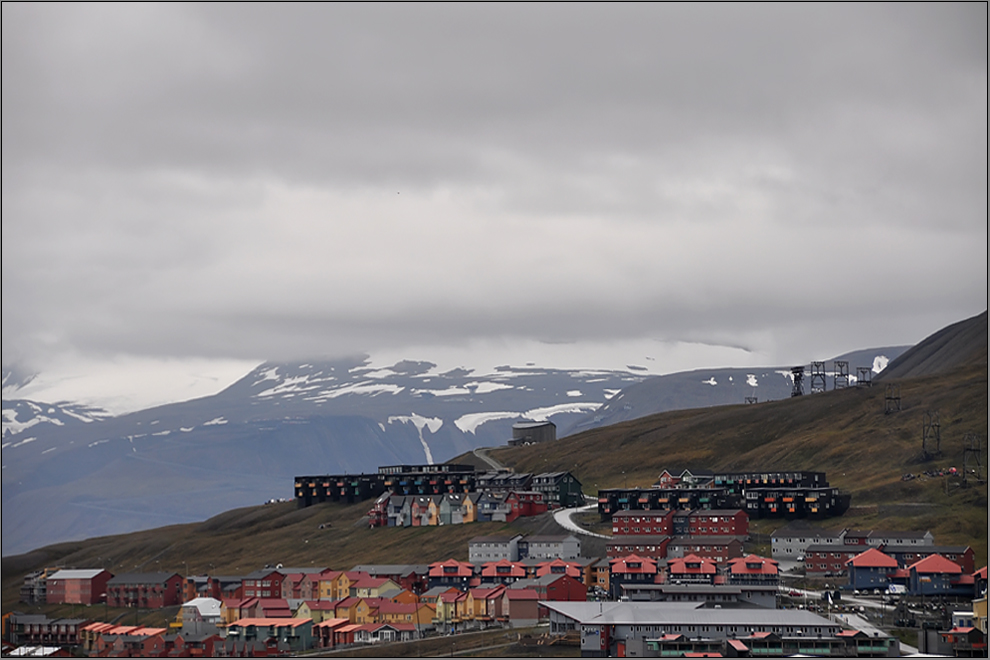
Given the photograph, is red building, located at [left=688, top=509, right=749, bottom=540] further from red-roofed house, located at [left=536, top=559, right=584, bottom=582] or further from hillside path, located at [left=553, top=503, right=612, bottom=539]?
red-roofed house, located at [left=536, top=559, right=584, bottom=582]

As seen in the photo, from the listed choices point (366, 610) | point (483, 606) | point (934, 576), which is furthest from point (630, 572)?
point (934, 576)

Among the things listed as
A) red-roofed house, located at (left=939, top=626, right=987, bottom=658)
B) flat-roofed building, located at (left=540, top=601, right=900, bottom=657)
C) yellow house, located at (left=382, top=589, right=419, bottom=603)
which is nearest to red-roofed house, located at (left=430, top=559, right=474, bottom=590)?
yellow house, located at (left=382, top=589, right=419, bottom=603)

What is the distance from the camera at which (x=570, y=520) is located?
174m

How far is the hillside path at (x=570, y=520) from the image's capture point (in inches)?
6393

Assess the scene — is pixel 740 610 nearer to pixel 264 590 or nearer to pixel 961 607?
pixel 961 607

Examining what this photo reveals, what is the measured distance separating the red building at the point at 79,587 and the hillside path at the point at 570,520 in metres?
57.7

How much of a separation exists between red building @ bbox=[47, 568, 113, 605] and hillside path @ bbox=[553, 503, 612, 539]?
57.7 meters

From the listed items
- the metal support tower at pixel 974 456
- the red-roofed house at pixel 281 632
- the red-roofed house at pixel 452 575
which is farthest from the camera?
the metal support tower at pixel 974 456

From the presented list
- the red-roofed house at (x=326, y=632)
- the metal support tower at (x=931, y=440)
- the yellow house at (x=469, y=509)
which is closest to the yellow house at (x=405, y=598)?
the red-roofed house at (x=326, y=632)

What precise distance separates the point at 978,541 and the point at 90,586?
345 ft

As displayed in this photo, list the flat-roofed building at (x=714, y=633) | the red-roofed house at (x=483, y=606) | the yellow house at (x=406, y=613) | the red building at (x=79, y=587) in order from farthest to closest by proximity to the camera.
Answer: the red building at (x=79, y=587) → the yellow house at (x=406, y=613) → the red-roofed house at (x=483, y=606) → the flat-roofed building at (x=714, y=633)

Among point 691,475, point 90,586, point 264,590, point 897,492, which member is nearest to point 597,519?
point 691,475

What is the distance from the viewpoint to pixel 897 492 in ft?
554

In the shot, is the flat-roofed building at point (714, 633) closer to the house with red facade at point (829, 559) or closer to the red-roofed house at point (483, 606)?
the red-roofed house at point (483, 606)
